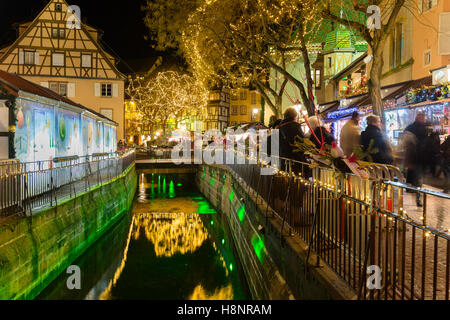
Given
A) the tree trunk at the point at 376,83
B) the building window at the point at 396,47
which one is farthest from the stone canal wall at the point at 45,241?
the building window at the point at 396,47

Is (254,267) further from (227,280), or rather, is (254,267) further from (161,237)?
(161,237)

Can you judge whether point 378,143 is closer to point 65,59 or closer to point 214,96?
point 65,59

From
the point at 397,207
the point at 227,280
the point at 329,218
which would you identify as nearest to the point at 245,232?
the point at 227,280

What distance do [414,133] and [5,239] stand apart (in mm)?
8573

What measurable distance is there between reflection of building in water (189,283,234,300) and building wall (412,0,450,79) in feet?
32.8

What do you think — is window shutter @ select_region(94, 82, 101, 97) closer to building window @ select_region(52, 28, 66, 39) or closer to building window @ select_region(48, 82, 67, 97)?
building window @ select_region(48, 82, 67, 97)

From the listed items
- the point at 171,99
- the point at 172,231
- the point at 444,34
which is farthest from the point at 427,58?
the point at 171,99

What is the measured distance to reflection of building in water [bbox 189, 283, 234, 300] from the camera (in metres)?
11.2

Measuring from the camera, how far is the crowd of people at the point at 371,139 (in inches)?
334

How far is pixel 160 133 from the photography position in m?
66.2

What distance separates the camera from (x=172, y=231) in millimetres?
19250

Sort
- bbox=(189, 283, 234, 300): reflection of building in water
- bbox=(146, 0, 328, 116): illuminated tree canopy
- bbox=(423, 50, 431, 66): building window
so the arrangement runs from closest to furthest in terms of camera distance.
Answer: bbox=(189, 283, 234, 300): reflection of building in water → bbox=(423, 50, 431, 66): building window → bbox=(146, 0, 328, 116): illuminated tree canopy

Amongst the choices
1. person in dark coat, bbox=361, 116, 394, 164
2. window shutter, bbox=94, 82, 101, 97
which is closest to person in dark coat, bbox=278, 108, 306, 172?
person in dark coat, bbox=361, 116, 394, 164
